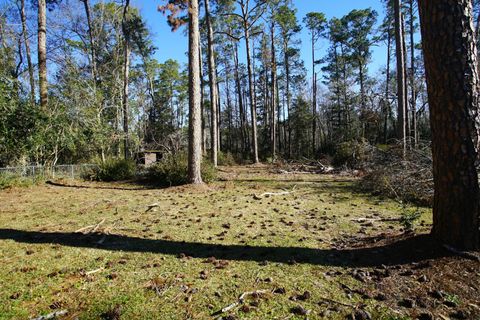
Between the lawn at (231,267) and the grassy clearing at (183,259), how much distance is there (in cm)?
1

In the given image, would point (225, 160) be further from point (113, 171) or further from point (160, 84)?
point (160, 84)

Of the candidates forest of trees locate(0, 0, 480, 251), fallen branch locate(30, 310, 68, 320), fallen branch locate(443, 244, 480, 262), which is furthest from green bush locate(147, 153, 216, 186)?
fallen branch locate(443, 244, 480, 262)

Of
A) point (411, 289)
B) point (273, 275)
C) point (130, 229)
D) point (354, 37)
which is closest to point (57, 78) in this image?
point (130, 229)

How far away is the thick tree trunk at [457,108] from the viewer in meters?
2.38

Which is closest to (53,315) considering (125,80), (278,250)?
(278,250)

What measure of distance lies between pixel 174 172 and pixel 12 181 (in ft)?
17.2

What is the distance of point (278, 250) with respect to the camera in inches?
122

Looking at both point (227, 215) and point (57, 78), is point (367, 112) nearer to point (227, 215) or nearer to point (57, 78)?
point (227, 215)

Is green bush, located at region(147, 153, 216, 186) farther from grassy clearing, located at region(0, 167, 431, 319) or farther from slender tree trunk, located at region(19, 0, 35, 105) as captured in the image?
slender tree trunk, located at region(19, 0, 35, 105)

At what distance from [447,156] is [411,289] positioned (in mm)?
1166

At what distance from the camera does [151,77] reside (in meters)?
27.4

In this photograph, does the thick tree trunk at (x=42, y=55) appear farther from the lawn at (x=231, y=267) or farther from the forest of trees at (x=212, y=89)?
the lawn at (x=231, y=267)

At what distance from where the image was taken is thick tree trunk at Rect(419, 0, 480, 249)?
238 cm

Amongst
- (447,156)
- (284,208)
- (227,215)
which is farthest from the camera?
(284,208)
